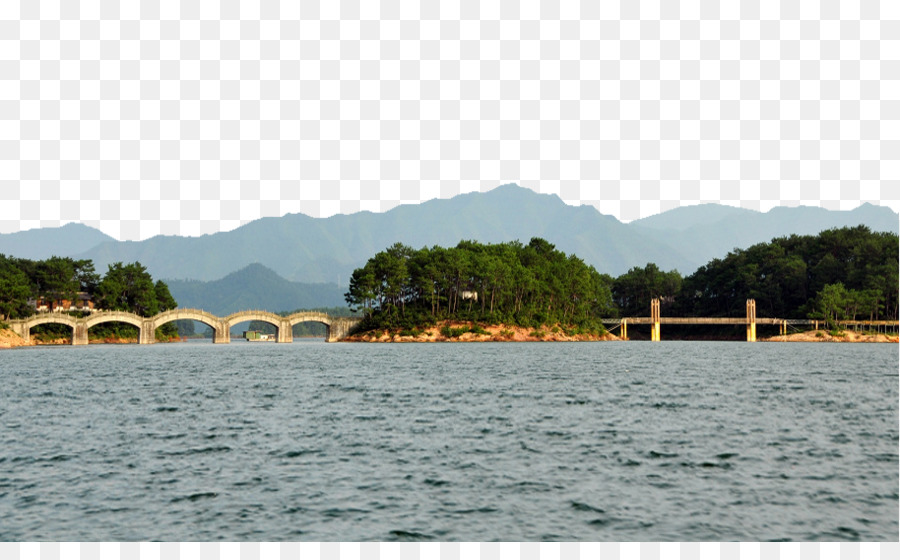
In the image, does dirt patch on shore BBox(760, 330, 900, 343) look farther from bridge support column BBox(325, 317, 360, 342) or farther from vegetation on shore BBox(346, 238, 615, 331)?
bridge support column BBox(325, 317, 360, 342)

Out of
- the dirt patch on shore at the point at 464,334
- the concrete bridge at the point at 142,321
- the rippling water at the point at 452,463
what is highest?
the concrete bridge at the point at 142,321

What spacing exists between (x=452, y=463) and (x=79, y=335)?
6303 inches

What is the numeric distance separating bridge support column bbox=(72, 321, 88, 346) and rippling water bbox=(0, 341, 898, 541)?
12114 centimetres

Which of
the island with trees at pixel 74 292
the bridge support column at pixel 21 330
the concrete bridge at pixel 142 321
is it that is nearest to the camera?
the bridge support column at pixel 21 330

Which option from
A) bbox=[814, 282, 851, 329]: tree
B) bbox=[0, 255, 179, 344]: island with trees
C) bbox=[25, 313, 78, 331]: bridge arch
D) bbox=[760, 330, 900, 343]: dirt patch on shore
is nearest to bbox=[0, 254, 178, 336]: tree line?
bbox=[0, 255, 179, 344]: island with trees

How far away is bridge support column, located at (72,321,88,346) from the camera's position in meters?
171

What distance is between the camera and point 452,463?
3089 cm

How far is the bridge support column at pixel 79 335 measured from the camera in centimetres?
17125

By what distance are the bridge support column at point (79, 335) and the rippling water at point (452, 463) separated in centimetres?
12114

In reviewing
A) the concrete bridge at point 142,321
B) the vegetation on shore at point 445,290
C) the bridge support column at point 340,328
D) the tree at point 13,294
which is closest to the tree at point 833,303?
the vegetation on shore at point 445,290

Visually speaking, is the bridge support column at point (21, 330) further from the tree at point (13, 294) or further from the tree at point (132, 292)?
the tree at point (132, 292)

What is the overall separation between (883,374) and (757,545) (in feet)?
198

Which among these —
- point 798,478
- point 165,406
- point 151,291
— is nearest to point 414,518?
point 798,478

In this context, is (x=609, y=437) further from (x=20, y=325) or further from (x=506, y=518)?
(x=20, y=325)
